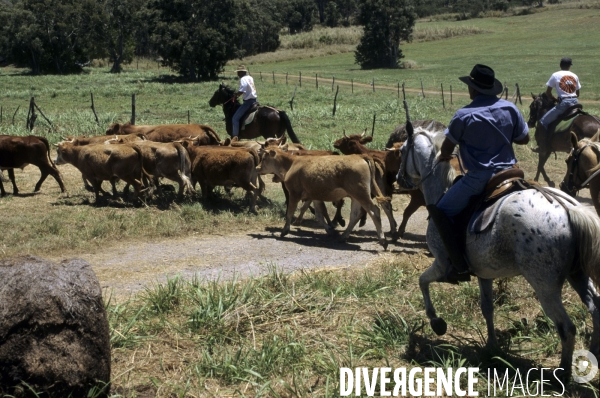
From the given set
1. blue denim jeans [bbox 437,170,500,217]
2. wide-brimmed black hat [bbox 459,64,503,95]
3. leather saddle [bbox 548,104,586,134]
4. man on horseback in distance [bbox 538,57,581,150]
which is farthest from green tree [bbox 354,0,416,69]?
blue denim jeans [bbox 437,170,500,217]

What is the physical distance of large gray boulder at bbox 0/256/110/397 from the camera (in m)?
5.93

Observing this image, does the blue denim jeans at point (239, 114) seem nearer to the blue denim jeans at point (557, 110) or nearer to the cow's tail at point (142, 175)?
the cow's tail at point (142, 175)

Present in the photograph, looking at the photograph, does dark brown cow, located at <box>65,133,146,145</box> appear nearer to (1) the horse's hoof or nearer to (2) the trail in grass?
(2) the trail in grass

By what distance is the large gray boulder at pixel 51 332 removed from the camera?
5.93 metres

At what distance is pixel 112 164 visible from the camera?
1518cm

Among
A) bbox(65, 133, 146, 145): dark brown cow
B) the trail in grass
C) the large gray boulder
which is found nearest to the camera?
the large gray boulder

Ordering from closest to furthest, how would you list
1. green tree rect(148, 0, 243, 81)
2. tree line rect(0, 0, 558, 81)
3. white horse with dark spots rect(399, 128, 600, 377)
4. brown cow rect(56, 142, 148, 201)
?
white horse with dark spots rect(399, 128, 600, 377) < brown cow rect(56, 142, 148, 201) < green tree rect(148, 0, 243, 81) < tree line rect(0, 0, 558, 81)

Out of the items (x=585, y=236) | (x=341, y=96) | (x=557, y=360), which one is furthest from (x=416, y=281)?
(x=341, y=96)

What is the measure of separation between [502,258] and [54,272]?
4.17m

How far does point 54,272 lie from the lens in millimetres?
6336

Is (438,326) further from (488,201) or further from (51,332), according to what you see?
(51,332)

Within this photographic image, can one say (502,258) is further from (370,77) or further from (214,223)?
(370,77)

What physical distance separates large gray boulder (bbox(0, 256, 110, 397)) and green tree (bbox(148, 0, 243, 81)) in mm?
51345

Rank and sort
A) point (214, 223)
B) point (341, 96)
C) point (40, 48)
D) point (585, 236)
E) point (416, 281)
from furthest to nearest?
point (40, 48), point (341, 96), point (214, 223), point (416, 281), point (585, 236)
